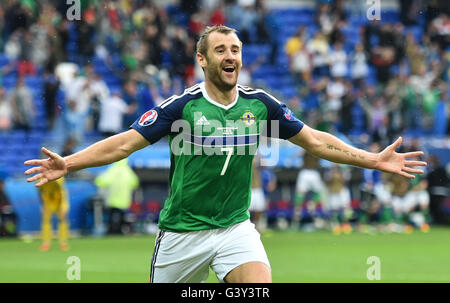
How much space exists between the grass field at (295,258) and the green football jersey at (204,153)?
18.3ft

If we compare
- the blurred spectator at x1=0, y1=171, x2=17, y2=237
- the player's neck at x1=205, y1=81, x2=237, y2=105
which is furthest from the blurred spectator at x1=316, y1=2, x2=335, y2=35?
the player's neck at x1=205, y1=81, x2=237, y2=105

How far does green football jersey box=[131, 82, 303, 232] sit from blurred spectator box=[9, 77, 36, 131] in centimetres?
1734

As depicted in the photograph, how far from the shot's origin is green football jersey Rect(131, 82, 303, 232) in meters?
7.68

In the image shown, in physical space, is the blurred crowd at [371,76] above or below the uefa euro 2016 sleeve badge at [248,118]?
above

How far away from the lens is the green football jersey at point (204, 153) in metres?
7.68

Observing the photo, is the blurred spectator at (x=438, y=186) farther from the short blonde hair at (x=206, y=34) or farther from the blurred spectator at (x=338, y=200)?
the short blonde hair at (x=206, y=34)

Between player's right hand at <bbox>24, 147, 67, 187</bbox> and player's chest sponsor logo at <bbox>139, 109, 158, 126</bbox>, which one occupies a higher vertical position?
player's chest sponsor logo at <bbox>139, 109, 158, 126</bbox>

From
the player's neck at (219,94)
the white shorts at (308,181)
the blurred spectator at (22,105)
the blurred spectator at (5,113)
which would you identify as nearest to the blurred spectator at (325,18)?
the white shorts at (308,181)

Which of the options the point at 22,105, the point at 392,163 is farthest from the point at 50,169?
the point at 22,105

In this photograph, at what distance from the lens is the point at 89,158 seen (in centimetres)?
750

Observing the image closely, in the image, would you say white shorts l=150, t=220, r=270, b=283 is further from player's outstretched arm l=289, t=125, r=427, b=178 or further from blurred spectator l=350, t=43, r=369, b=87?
blurred spectator l=350, t=43, r=369, b=87

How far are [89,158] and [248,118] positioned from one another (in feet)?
4.31
